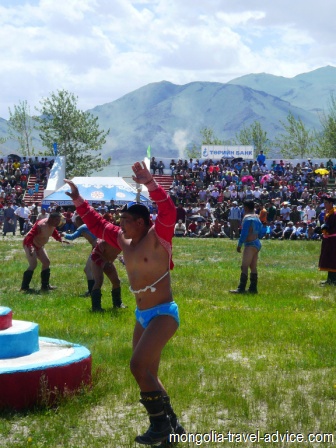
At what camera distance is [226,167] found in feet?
157

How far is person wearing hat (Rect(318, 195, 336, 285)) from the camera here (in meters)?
17.3

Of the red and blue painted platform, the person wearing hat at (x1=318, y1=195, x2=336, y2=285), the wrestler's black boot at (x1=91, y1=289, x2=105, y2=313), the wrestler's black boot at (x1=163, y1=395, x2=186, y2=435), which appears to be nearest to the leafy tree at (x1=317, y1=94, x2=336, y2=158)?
the person wearing hat at (x1=318, y1=195, x2=336, y2=285)

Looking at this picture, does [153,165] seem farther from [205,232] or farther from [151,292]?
[151,292]

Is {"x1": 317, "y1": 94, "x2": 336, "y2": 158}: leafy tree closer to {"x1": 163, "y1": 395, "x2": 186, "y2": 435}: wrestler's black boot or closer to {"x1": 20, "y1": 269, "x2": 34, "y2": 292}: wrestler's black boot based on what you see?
{"x1": 20, "y1": 269, "x2": 34, "y2": 292}: wrestler's black boot

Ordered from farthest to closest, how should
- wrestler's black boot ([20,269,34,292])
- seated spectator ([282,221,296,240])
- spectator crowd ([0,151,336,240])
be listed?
1. spectator crowd ([0,151,336,240])
2. seated spectator ([282,221,296,240])
3. wrestler's black boot ([20,269,34,292])

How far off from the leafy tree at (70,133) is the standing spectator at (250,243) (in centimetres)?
5821

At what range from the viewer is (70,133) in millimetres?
73750

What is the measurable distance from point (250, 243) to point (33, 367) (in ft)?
28.3

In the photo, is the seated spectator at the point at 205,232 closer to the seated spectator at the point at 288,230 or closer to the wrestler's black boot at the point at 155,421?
the seated spectator at the point at 288,230


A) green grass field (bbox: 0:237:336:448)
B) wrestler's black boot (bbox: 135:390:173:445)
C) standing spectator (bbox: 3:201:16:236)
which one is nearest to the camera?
wrestler's black boot (bbox: 135:390:173:445)

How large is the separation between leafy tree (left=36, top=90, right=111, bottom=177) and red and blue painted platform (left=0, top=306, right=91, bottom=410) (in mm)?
65235

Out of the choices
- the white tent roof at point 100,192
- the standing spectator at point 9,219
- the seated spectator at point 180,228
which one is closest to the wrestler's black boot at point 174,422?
the seated spectator at point 180,228

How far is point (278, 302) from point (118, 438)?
815cm

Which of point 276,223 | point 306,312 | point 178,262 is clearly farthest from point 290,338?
point 276,223
